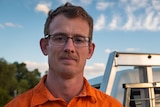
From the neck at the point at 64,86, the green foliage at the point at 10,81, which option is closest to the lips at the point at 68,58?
the neck at the point at 64,86

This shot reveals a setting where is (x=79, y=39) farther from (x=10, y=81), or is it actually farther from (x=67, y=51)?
(x=10, y=81)

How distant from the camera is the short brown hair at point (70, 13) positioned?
1591 millimetres

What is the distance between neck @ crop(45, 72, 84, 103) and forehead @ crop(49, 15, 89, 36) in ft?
0.69

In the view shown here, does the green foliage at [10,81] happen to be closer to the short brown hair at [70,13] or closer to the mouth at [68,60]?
the short brown hair at [70,13]

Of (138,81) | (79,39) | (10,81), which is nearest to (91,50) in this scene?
(79,39)

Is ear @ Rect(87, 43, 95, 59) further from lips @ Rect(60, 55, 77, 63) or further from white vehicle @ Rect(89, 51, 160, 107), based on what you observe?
white vehicle @ Rect(89, 51, 160, 107)

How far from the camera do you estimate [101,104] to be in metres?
1.65

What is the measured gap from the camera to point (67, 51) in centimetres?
150

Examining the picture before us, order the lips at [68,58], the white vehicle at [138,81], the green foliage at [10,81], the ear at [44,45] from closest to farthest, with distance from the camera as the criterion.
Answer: the lips at [68,58] → the ear at [44,45] → the white vehicle at [138,81] → the green foliage at [10,81]

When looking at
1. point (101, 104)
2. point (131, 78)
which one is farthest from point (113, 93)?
point (101, 104)

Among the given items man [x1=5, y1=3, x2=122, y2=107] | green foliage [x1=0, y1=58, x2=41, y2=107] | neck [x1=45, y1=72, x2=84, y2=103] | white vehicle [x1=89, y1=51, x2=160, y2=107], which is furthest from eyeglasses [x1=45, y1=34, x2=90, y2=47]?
green foliage [x1=0, y1=58, x2=41, y2=107]

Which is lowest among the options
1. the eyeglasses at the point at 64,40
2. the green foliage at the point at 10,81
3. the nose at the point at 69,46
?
the nose at the point at 69,46

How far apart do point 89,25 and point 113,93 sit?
2.01 metres

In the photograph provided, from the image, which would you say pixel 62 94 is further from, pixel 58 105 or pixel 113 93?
pixel 113 93
